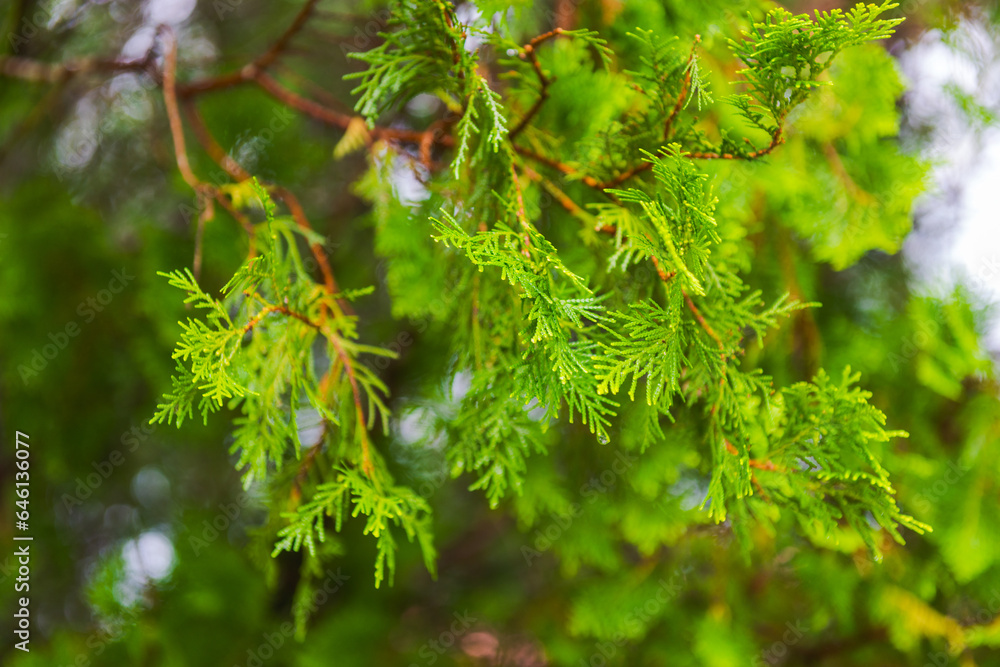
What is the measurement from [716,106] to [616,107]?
0.65 meters

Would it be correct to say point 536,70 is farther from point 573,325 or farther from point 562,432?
point 562,432

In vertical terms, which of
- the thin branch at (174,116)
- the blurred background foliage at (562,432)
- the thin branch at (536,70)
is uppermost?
the thin branch at (536,70)

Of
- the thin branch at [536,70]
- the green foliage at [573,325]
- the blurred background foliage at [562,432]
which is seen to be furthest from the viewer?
the blurred background foliage at [562,432]

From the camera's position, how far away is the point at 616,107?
1.47m

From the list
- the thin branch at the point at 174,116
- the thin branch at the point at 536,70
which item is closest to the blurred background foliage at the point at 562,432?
the thin branch at the point at 536,70

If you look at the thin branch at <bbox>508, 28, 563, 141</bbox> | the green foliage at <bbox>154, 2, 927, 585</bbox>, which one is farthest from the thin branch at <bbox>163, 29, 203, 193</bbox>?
the thin branch at <bbox>508, 28, 563, 141</bbox>

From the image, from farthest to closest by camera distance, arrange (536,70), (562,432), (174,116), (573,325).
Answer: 1. (562,432)
2. (174,116)
3. (536,70)
4. (573,325)

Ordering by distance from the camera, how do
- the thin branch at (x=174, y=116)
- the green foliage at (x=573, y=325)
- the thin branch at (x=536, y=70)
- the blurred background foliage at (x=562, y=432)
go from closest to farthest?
1. the green foliage at (x=573, y=325)
2. the thin branch at (x=536, y=70)
3. the thin branch at (x=174, y=116)
4. the blurred background foliage at (x=562, y=432)

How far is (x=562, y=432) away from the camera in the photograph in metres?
2.27

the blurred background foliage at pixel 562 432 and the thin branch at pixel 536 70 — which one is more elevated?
the thin branch at pixel 536 70

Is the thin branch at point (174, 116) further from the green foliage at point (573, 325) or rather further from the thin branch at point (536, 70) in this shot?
the thin branch at point (536, 70)

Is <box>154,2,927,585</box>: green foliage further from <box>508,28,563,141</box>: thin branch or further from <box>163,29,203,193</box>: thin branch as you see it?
<box>163,29,203,193</box>: thin branch

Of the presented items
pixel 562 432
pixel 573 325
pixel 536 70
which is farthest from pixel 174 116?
pixel 562 432

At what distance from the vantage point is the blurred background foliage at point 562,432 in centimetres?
195
